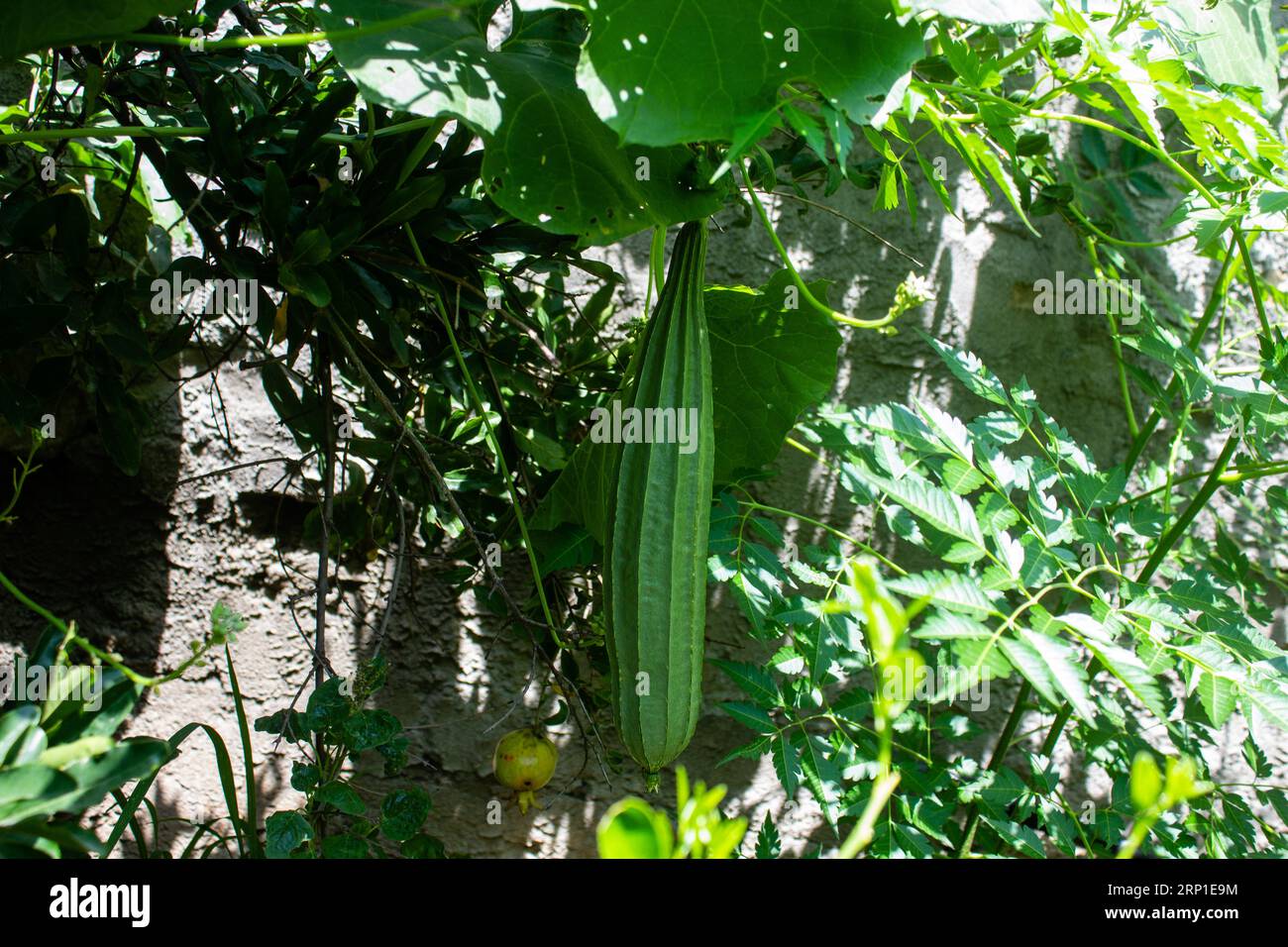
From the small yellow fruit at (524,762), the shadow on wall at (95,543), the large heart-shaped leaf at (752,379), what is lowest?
the small yellow fruit at (524,762)

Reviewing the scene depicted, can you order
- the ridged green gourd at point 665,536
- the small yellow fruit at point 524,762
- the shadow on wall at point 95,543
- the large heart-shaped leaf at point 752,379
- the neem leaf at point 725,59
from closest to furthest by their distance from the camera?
1. the neem leaf at point 725,59
2. the ridged green gourd at point 665,536
3. the large heart-shaped leaf at point 752,379
4. the small yellow fruit at point 524,762
5. the shadow on wall at point 95,543

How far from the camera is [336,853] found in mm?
949

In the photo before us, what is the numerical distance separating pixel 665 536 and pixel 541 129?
403mm

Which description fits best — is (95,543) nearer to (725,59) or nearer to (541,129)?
(541,129)

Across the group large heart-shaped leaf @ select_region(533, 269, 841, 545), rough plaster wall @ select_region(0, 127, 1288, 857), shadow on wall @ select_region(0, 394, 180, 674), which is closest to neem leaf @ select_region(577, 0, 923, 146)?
large heart-shaped leaf @ select_region(533, 269, 841, 545)

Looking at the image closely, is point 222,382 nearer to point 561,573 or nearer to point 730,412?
point 561,573

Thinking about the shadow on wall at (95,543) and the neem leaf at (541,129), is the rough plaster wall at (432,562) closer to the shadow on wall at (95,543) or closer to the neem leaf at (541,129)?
the shadow on wall at (95,543)

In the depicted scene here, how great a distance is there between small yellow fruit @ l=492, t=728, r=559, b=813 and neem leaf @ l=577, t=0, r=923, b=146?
0.84m

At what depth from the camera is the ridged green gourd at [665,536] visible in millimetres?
932

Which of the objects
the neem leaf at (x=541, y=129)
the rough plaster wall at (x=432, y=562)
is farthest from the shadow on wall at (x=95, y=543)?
the neem leaf at (x=541, y=129)

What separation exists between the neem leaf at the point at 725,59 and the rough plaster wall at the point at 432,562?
77 cm

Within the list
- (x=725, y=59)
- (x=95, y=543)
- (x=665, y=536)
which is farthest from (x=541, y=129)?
(x=95, y=543)

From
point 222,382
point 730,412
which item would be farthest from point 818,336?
point 222,382

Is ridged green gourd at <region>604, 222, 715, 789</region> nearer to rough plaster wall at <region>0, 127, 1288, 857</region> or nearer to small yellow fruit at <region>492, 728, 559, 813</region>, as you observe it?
small yellow fruit at <region>492, 728, 559, 813</region>
